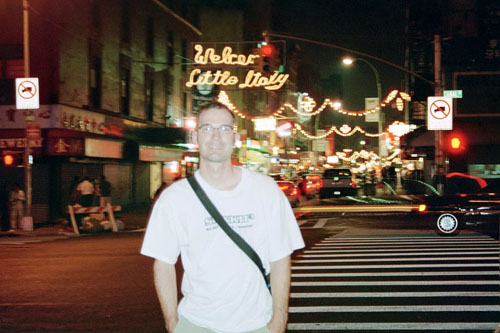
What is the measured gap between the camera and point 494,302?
8.31m

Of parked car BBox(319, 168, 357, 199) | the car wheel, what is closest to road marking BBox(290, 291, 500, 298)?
the car wheel

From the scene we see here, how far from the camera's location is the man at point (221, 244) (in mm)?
3254

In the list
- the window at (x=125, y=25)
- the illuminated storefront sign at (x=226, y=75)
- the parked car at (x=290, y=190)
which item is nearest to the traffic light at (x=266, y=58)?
the illuminated storefront sign at (x=226, y=75)

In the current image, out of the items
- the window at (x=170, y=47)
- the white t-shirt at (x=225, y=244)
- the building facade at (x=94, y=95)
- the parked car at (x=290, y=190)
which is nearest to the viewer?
the white t-shirt at (x=225, y=244)

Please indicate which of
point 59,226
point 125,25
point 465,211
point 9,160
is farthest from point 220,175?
point 125,25

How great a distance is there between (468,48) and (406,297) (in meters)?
28.5

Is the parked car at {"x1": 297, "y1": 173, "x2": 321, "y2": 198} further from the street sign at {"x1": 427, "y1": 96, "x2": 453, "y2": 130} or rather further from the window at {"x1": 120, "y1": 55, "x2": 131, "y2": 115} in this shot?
the street sign at {"x1": 427, "y1": 96, "x2": 453, "y2": 130}

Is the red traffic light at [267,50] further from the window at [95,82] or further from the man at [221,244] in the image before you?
the man at [221,244]

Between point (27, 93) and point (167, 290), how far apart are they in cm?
1966

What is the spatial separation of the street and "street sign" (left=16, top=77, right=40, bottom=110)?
22.6 feet

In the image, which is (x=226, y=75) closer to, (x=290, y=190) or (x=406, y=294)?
(x=290, y=190)

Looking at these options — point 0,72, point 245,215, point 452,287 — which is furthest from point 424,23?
point 245,215

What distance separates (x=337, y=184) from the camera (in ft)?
126

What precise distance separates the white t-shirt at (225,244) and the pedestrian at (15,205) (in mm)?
21105
